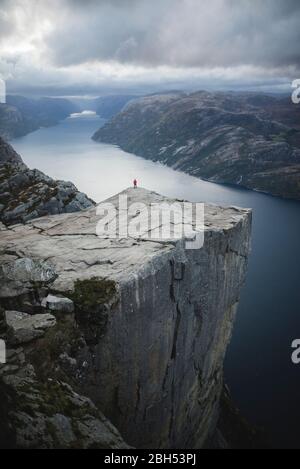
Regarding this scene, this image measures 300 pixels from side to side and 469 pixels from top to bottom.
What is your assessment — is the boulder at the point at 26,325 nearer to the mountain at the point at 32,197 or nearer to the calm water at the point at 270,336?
the mountain at the point at 32,197

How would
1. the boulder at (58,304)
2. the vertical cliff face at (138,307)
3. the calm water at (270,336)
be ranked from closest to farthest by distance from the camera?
the boulder at (58,304) → the vertical cliff face at (138,307) → the calm water at (270,336)

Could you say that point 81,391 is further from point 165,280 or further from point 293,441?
point 293,441

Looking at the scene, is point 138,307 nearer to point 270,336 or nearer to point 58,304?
point 58,304

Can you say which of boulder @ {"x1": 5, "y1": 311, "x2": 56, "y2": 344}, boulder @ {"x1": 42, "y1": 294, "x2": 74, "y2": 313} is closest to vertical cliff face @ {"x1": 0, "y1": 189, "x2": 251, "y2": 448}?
boulder @ {"x1": 42, "y1": 294, "x2": 74, "y2": 313}

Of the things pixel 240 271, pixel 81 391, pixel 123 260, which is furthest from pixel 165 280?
pixel 240 271

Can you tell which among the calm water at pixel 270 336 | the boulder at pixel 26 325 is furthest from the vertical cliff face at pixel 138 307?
the calm water at pixel 270 336

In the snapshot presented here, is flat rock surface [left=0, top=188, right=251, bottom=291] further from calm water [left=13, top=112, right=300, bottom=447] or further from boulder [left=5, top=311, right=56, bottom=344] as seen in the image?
calm water [left=13, top=112, right=300, bottom=447]

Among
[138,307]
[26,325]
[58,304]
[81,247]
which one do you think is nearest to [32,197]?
[81,247]
